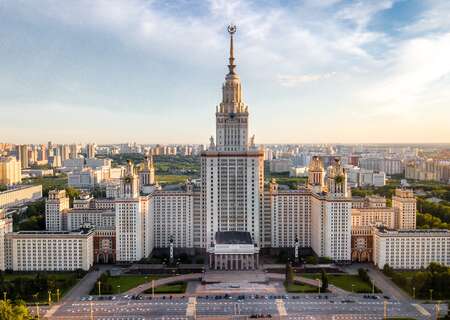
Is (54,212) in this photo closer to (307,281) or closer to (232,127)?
(232,127)

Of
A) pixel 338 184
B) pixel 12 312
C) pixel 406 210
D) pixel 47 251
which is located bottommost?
pixel 12 312

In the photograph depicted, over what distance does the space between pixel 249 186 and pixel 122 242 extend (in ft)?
68.7

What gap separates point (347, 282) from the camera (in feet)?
206

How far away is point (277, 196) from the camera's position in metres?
78.8

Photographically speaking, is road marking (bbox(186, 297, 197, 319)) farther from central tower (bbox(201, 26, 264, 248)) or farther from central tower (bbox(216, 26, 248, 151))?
central tower (bbox(216, 26, 248, 151))

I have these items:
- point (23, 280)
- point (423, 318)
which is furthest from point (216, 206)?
point (423, 318)

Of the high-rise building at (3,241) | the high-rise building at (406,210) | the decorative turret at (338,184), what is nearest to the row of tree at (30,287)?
the high-rise building at (3,241)

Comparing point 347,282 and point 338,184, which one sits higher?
point 338,184

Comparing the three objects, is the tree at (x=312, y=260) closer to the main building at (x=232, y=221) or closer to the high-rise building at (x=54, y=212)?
the main building at (x=232, y=221)

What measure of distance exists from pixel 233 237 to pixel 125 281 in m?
17.4

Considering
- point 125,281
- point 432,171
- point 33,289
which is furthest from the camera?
point 432,171

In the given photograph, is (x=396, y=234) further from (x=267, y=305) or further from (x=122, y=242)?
(x=122, y=242)

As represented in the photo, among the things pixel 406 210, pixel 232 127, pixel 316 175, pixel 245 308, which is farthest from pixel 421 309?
pixel 232 127

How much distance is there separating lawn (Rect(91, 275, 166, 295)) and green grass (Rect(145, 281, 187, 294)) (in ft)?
10.5
